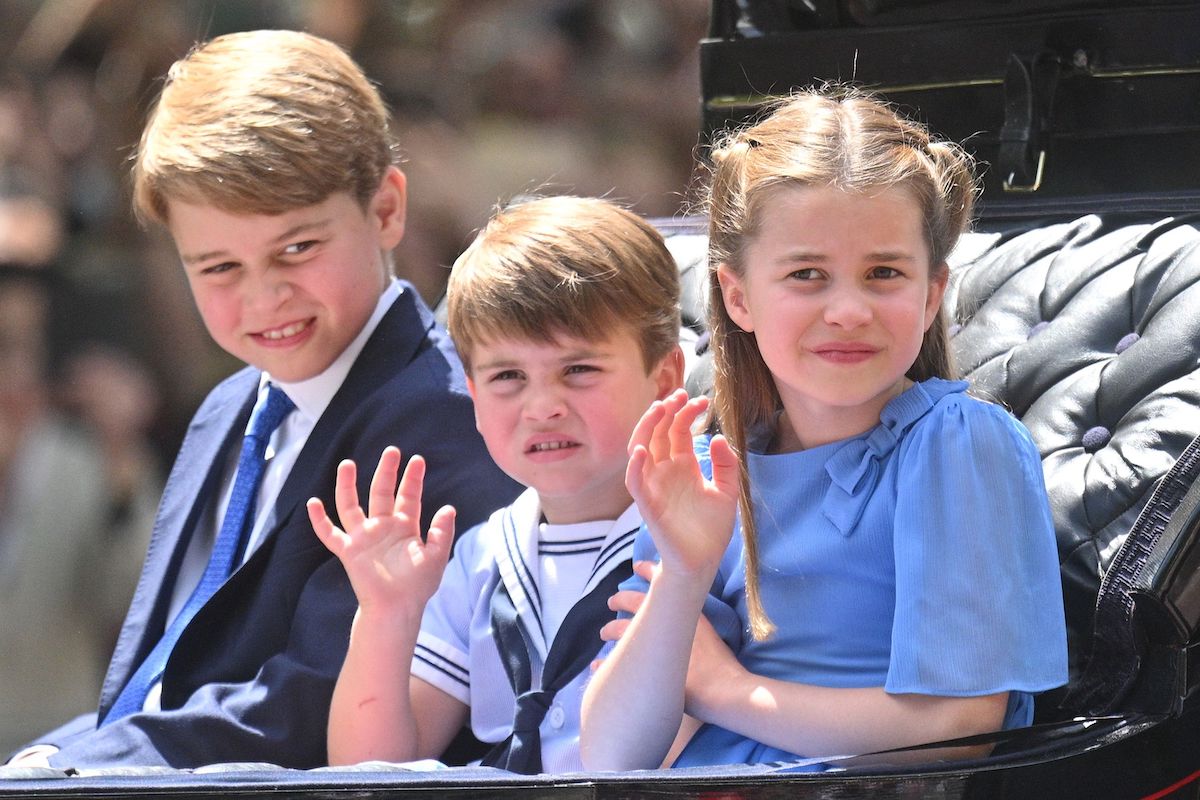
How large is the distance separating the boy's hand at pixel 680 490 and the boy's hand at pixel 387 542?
335 millimetres

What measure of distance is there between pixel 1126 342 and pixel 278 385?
3.72 feet

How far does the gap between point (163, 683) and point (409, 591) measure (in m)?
0.41

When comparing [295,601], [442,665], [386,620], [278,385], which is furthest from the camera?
[278,385]

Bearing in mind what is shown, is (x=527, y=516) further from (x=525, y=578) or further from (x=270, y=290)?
(x=270, y=290)

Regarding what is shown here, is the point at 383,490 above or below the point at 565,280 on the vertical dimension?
below

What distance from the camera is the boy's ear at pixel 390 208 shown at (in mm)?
2094

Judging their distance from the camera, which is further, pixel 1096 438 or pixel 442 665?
pixel 442 665

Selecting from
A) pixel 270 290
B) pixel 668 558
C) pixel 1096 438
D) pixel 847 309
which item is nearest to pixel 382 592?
pixel 668 558

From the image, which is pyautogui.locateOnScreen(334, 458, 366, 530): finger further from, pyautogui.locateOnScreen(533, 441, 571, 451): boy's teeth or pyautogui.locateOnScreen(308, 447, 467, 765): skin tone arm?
pyautogui.locateOnScreen(533, 441, 571, 451): boy's teeth

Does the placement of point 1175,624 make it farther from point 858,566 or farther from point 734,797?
point 734,797

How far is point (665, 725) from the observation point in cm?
146

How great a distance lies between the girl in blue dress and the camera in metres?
1.36

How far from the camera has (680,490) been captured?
1.43 metres

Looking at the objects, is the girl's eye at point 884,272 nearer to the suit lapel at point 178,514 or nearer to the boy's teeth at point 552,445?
the boy's teeth at point 552,445
